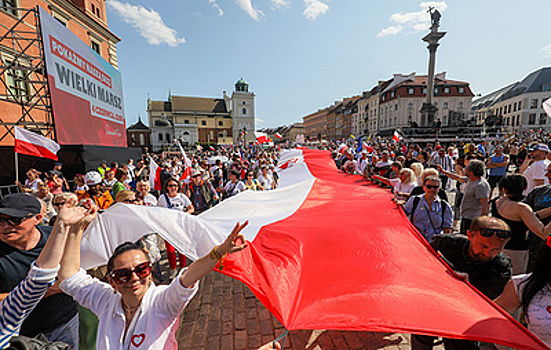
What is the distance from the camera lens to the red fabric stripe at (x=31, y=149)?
244 inches

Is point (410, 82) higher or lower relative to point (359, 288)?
higher

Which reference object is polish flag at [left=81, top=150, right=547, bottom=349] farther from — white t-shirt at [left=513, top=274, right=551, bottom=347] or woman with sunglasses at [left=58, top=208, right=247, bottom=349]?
woman with sunglasses at [left=58, top=208, right=247, bottom=349]

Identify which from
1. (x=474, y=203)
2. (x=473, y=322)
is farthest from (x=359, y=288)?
(x=474, y=203)

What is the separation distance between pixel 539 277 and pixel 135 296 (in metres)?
3.11

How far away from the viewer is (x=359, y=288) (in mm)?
2227

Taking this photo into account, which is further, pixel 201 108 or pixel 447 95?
pixel 201 108

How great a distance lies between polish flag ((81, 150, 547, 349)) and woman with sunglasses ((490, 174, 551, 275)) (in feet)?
3.97

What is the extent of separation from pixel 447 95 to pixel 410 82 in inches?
321

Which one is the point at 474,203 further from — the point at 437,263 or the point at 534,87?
the point at 534,87

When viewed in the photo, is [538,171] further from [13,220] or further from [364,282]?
[13,220]

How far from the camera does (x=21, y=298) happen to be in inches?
61.2

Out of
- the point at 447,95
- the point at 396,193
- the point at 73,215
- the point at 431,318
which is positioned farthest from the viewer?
the point at 447,95

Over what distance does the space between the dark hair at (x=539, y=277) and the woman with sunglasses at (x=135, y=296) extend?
2353 millimetres

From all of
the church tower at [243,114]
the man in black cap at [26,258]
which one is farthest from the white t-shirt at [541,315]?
the church tower at [243,114]
